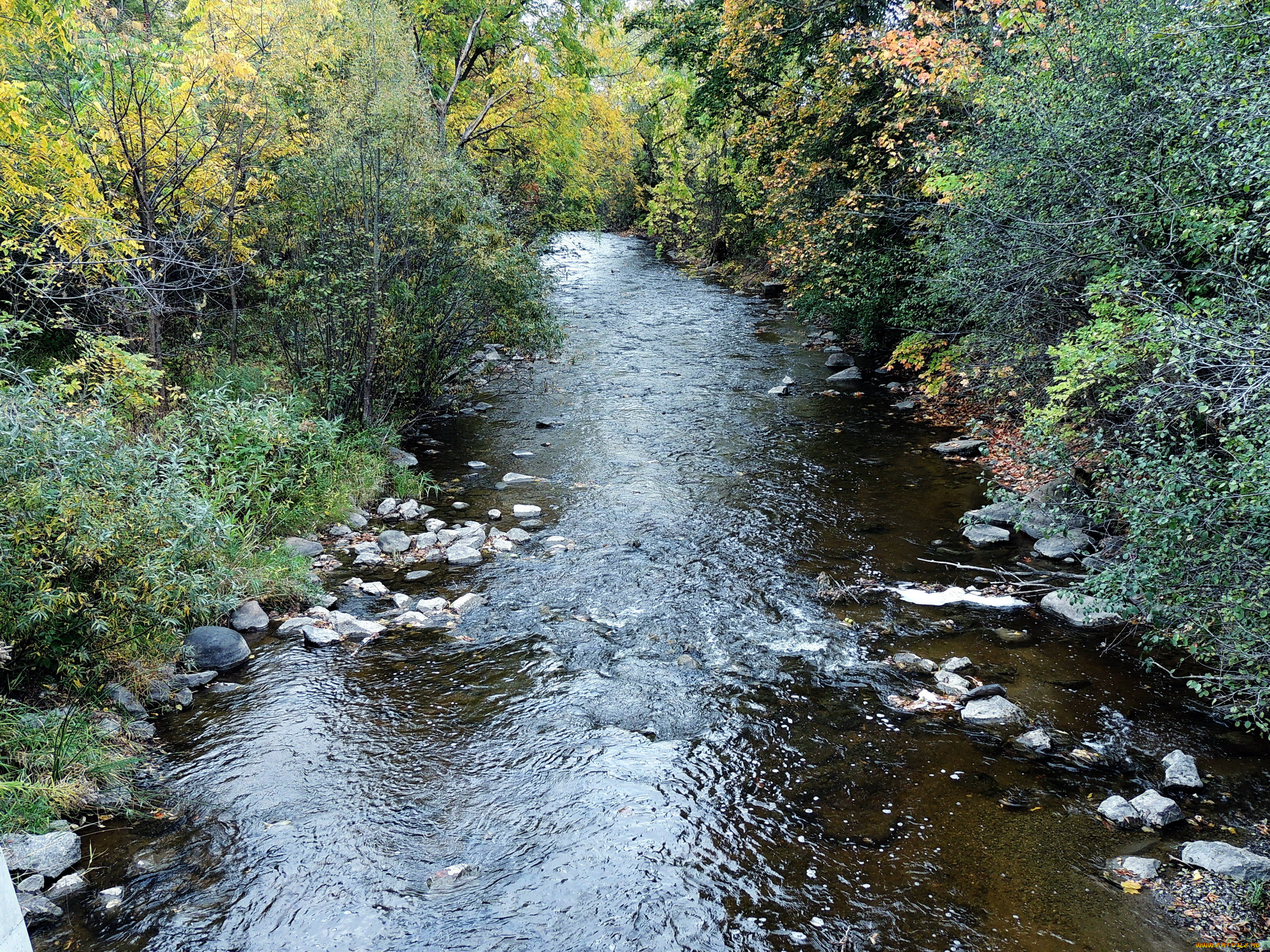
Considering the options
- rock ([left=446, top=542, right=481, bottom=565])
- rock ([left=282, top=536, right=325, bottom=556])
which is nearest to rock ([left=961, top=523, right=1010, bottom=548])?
rock ([left=446, top=542, right=481, bottom=565])

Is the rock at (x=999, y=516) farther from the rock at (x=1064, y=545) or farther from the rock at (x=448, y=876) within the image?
the rock at (x=448, y=876)

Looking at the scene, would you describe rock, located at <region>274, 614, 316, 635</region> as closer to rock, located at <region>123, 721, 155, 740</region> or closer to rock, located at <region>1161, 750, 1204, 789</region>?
rock, located at <region>123, 721, 155, 740</region>

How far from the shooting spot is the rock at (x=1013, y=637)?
6.12m

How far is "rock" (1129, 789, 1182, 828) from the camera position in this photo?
4188 millimetres

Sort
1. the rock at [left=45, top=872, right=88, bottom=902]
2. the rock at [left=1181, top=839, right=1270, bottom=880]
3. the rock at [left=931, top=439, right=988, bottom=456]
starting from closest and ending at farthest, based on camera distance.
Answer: the rock at [left=45, top=872, right=88, bottom=902], the rock at [left=1181, top=839, right=1270, bottom=880], the rock at [left=931, top=439, right=988, bottom=456]

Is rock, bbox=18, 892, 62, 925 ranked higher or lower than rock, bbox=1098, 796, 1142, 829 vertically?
higher

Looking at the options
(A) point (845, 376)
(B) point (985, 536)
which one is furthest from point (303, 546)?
(A) point (845, 376)

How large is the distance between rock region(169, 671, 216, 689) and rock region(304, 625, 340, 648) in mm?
767

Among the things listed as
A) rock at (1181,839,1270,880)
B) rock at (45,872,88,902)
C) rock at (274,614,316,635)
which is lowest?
rock at (1181,839,1270,880)

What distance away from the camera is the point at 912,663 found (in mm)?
5824

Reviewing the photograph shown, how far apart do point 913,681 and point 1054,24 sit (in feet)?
22.3

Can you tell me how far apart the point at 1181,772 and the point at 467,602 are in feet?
18.3

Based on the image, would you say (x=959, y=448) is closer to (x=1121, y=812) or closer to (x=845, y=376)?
(x=845, y=376)

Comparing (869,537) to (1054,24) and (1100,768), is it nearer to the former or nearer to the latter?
(1100,768)
